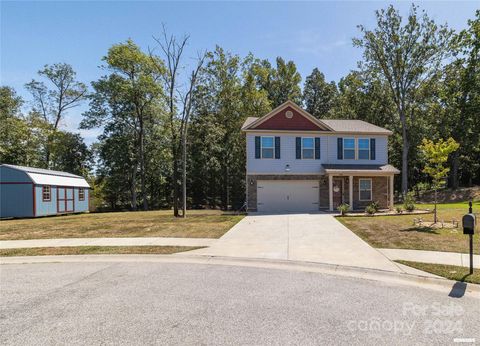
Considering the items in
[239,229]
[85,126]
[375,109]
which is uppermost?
[375,109]

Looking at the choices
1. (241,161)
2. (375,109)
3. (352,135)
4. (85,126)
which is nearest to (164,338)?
(352,135)

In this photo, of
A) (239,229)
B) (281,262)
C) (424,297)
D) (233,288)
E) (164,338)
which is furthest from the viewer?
(239,229)

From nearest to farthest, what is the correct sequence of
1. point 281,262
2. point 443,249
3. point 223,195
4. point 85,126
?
1. point 281,262
2. point 443,249
3. point 85,126
4. point 223,195

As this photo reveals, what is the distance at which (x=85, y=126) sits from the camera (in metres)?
35.7

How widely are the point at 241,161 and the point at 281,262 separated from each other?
29.1m

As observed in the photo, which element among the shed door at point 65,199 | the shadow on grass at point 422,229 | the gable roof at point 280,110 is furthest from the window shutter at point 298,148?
the shed door at point 65,199

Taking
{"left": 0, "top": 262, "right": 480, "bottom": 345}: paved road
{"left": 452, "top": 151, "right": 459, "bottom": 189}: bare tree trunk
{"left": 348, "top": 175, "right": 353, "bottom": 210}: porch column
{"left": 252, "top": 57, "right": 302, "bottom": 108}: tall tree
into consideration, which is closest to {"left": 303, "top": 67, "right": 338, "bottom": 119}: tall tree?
{"left": 252, "top": 57, "right": 302, "bottom": 108}: tall tree

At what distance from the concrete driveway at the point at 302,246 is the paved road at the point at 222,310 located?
156cm

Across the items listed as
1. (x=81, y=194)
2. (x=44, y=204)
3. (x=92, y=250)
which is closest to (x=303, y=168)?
(x=92, y=250)

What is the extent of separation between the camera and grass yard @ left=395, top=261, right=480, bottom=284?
20.3ft

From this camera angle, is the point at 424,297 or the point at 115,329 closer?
the point at 115,329

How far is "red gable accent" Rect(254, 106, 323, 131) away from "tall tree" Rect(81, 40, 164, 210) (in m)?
17.2

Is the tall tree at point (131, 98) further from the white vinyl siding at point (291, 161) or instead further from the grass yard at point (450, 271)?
the grass yard at point (450, 271)

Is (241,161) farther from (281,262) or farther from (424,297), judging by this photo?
(424,297)
